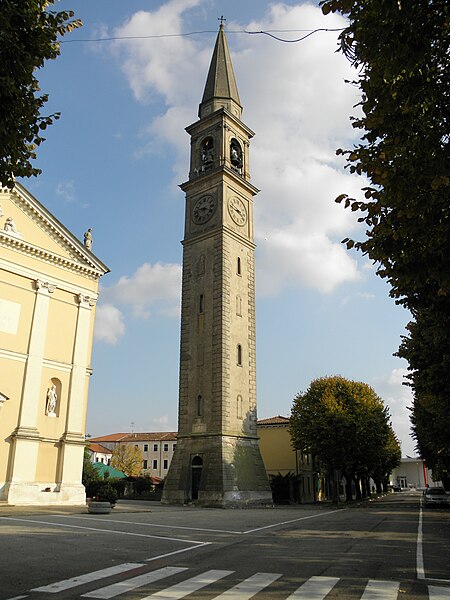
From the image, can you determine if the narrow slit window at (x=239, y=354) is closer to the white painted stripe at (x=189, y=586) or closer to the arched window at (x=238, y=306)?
the arched window at (x=238, y=306)

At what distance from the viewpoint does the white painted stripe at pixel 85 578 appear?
748cm

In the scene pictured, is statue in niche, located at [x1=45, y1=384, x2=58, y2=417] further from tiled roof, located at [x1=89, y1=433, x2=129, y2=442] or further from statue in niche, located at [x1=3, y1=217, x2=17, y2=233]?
tiled roof, located at [x1=89, y1=433, x2=129, y2=442]

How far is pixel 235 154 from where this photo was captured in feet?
151

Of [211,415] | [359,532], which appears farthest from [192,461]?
[359,532]

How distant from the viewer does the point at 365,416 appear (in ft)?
146

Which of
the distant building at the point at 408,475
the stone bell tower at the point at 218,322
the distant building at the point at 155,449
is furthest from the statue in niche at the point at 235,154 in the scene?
the distant building at the point at 408,475

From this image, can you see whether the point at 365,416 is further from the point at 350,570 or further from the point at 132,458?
the point at 132,458

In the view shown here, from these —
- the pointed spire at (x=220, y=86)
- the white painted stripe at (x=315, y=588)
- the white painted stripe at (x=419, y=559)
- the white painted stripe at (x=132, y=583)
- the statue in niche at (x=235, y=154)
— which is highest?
the pointed spire at (x=220, y=86)

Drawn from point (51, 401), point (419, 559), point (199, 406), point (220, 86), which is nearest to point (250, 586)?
point (419, 559)

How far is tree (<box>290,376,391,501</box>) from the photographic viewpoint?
42.7 metres

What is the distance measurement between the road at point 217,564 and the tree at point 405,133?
500 centimetres

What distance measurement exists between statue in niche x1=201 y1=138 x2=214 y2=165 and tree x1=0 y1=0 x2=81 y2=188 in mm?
37901

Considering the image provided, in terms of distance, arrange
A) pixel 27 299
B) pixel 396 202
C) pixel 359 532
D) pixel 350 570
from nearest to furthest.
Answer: pixel 396 202
pixel 350 570
pixel 359 532
pixel 27 299

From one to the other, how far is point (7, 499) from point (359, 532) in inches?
705
